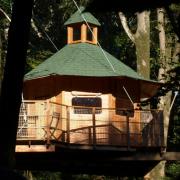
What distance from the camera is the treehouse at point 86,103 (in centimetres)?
1734

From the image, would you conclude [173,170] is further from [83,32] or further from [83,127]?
[83,127]

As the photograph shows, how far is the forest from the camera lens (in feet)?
79.5

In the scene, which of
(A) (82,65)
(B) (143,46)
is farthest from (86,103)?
(B) (143,46)

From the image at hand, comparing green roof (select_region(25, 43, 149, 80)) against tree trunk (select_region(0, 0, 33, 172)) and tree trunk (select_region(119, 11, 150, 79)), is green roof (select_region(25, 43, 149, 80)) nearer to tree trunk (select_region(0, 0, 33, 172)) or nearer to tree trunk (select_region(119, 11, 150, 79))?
tree trunk (select_region(119, 11, 150, 79))

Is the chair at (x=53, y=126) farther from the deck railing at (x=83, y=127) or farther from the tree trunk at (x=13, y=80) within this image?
the tree trunk at (x=13, y=80)

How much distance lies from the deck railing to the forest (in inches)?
160

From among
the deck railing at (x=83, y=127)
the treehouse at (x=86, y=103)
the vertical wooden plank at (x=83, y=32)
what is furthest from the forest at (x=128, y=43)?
the deck railing at (x=83, y=127)

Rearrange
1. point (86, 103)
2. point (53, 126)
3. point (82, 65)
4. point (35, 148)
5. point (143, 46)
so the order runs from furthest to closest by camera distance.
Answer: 1. point (143, 46)
2. point (82, 65)
3. point (86, 103)
4. point (53, 126)
5. point (35, 148)

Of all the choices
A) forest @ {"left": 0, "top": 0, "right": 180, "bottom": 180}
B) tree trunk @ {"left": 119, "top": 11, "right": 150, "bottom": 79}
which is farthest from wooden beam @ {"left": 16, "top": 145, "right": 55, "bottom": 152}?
tree trunk @ {"left": 119, "top": 11, "right": 150, "bottom": 79}

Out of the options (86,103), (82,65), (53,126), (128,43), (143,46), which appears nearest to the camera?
(53,126)

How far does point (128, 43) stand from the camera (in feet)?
108

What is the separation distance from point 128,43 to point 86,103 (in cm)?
1309

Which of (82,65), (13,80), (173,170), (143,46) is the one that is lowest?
(173,170)

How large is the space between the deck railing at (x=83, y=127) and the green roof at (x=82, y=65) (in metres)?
1.32
